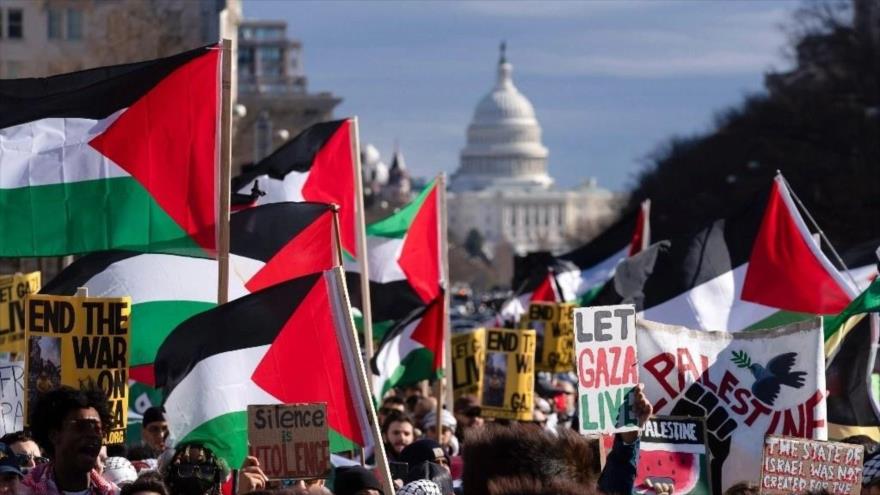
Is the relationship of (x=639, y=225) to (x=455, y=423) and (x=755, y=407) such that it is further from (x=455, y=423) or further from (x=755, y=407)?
(x=755, y=407)

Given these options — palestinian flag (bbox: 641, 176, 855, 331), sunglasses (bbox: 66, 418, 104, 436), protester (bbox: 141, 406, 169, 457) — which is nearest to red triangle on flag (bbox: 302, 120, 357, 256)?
palestinian flag (bbox: 641, 176, 855, 331)

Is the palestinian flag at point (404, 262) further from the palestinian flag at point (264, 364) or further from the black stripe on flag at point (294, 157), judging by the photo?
the palestinian flag at point (264, 364)

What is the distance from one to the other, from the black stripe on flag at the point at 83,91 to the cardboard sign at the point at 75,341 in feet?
4.76

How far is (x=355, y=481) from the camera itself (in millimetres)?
9438

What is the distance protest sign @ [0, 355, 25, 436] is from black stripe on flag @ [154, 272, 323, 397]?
1.05m

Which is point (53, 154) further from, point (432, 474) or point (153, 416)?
point (432, 474)

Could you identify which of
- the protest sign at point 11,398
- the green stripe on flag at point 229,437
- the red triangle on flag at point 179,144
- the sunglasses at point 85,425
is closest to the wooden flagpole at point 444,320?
the red triangle on flag at point 179,144

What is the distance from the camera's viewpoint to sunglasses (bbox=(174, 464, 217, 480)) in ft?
29.5

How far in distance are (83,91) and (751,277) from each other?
440 centimetres

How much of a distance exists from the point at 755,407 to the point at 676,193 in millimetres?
79631

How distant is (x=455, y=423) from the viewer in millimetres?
15438

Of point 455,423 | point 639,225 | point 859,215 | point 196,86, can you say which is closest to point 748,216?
point 455,423

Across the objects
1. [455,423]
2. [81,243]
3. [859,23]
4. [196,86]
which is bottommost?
[455,423]

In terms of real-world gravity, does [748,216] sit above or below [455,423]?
above
